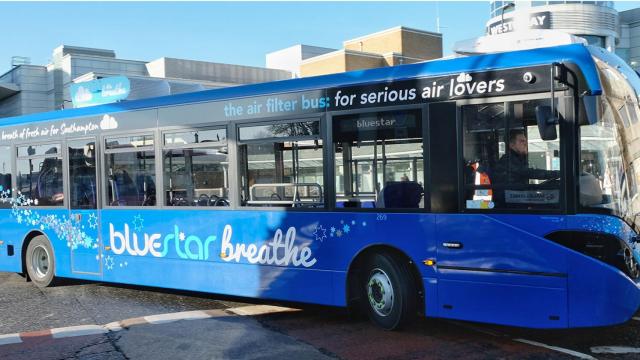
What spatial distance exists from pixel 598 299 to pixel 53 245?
8.38m

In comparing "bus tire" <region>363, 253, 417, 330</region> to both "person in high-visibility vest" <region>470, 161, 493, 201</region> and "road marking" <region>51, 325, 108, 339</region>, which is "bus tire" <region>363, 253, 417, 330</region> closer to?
"person in high-visibility vest" <region>470, 161, 493, 201</region>

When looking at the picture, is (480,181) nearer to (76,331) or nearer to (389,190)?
(389,190)

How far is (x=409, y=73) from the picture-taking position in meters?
6.35

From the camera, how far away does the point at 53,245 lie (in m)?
9.77

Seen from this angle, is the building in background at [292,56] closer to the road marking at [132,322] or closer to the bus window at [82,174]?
the bus window at [82,174]

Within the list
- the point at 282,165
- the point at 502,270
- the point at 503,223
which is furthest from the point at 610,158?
the point at 282,165

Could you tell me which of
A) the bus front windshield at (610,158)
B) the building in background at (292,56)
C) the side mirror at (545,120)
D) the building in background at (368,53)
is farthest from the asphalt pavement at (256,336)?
the building in background at (292,56)

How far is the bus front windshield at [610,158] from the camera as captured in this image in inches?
213

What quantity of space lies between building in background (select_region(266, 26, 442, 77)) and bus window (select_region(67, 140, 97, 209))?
121 ft

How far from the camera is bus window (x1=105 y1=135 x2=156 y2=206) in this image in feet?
27.8

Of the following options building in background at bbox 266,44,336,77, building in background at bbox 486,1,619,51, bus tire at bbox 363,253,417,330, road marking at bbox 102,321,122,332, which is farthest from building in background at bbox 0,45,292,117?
bus tire at bbox 363,253,417,330

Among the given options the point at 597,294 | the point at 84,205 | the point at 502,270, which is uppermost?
the point at 84,205

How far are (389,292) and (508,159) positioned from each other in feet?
6.46

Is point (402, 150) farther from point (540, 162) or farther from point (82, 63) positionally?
point (82, 63)
